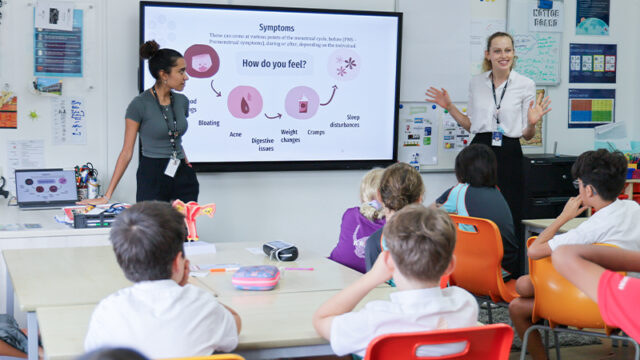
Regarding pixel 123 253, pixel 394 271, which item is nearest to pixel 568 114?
pixel 394 271

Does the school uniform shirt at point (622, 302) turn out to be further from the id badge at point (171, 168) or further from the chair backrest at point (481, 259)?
the id badge at point (171, 168)

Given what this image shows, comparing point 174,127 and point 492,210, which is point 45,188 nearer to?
point 174,127

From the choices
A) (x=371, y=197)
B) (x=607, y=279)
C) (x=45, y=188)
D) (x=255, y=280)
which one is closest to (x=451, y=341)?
(x=607, y=279)

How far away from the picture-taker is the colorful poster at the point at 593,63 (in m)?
5.93

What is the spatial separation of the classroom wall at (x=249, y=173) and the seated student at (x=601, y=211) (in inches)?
97.4

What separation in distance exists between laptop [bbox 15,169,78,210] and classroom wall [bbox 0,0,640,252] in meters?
0.43

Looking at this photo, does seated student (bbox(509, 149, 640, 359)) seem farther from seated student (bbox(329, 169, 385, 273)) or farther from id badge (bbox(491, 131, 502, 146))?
id badge (bbox(491, 131, 502, 146))

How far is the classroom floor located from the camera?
12.6 ft

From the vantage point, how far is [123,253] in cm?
168

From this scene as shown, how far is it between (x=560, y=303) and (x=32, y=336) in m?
1.99

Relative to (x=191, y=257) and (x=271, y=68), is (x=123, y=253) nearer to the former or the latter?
(x=191, y=257)

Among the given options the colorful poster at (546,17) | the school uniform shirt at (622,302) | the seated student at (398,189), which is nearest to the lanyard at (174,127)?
the seated student at (398,189)

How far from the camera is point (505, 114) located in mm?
4969

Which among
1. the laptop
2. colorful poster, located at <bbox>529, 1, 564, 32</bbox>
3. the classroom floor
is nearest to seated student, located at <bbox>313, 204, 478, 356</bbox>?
the classroom floor
